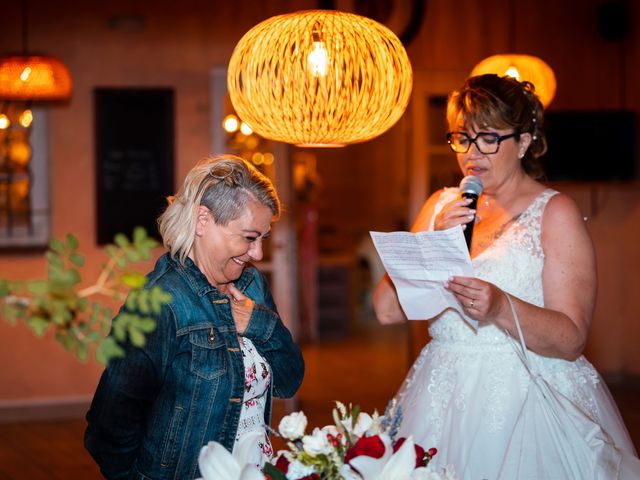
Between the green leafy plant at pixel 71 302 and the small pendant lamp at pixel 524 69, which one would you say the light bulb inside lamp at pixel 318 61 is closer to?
the green leafy plant at pixel 71 302

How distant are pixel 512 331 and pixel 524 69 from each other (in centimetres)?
317

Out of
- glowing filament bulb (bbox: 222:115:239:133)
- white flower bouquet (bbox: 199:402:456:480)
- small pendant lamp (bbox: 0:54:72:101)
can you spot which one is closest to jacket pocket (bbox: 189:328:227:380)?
white flower bouquet (bbox: 199:402:456:480)

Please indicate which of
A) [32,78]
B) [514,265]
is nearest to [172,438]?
[514,265]

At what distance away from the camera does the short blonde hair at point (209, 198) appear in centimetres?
208

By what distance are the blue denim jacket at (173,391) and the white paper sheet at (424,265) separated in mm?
536

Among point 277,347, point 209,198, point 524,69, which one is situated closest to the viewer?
point 209,198

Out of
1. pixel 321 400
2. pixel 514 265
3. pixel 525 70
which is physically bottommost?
pixel 321 400

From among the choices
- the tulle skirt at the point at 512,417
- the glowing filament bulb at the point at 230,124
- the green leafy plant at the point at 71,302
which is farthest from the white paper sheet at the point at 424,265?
the glowing filament bulb at the point at 230,124

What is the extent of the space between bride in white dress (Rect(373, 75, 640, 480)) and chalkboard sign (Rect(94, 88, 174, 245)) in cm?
380

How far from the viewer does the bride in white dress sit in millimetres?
2404

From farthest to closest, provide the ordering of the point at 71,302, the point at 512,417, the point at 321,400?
the point at 321,400
the point at 512,417
the point at 71,302

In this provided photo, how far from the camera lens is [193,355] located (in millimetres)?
2045

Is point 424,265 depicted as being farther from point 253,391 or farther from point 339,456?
point 339,456

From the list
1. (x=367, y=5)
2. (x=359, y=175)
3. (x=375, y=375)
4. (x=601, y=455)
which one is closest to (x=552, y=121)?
(x=367, y=5)
